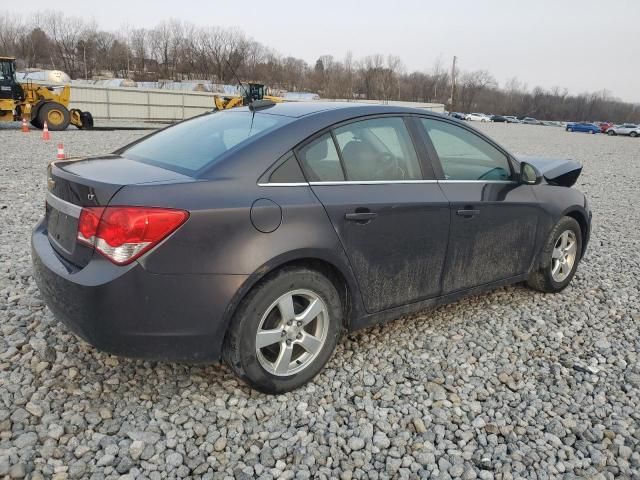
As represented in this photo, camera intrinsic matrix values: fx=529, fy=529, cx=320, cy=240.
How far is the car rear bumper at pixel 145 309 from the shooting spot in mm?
2428

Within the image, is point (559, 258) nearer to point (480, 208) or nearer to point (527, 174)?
point (527, 174)

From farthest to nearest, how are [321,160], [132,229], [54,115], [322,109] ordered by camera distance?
[54,115] → [322,109] → [321,160] → [132,229]

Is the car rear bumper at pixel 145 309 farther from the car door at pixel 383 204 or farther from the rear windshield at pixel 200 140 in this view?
the car door at pixel 383 204

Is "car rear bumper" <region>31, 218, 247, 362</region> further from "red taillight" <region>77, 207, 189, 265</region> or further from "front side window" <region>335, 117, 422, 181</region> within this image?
"front side window" <region>335, 117, 422, 181</region>

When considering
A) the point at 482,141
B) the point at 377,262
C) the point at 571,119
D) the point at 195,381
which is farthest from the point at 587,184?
the point at 571,119

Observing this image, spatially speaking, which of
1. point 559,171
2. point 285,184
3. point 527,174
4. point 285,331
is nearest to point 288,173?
point 285,184

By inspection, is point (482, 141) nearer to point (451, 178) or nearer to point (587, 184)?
point (451, 178)

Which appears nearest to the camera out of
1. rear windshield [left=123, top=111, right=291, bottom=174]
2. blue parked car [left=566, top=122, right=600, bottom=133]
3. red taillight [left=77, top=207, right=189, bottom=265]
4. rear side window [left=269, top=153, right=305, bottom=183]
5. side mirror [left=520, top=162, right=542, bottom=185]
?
red taillight [left=77, top=207, right=189, bottom=265]

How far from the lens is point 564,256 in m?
4.65

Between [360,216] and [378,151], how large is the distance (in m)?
0.51

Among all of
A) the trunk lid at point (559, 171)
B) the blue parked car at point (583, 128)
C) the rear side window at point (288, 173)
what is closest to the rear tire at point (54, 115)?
the trunk lid at point (559, 171)

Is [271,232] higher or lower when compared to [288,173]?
lower

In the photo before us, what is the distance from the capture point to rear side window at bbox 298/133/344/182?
292cm

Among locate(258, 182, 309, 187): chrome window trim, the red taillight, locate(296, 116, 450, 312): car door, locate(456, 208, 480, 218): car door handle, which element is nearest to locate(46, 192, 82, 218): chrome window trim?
the red taillight
